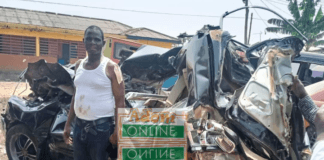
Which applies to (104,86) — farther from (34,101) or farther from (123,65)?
(123,65)

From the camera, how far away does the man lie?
7.54 ft

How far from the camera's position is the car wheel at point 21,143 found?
3.40m

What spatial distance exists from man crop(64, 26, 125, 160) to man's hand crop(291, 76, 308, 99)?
5.04 feet

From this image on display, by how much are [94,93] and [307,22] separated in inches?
845

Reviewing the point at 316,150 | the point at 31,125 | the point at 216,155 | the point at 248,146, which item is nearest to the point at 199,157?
the point at 216,155

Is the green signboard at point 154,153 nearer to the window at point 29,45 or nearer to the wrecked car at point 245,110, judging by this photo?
the wrecked car at point 245,110

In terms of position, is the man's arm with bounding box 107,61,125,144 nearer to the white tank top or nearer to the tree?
the white tank top

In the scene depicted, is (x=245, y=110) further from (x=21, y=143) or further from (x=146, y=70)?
(x=21, y=143)

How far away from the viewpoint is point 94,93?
7.57 ft

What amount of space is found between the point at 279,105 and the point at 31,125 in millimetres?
2698

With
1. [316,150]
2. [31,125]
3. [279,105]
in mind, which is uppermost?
[316,150]

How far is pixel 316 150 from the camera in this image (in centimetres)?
113

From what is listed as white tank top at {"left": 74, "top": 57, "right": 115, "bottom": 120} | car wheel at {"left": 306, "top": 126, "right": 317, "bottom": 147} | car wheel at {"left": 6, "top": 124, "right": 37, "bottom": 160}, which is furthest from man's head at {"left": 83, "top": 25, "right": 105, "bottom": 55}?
car wheel at {"left": 306, "top": 126, "right": 317, "bottom": 147}

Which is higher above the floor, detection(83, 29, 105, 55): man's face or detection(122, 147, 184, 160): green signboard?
detection(83, 29, 105, 55): man's face
